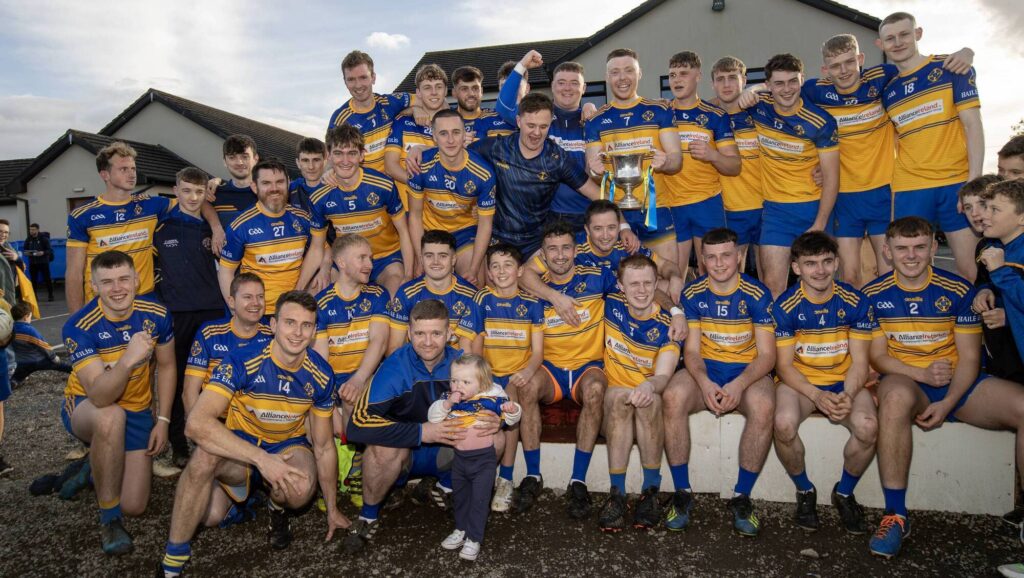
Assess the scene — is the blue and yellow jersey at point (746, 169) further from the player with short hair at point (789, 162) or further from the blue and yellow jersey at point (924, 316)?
the blue and yellow jersey at point (924, 316)

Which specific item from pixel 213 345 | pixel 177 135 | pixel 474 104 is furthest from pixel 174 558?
pixel 177 135

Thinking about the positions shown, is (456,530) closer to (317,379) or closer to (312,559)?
(312,559)

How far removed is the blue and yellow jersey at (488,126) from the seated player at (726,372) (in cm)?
249

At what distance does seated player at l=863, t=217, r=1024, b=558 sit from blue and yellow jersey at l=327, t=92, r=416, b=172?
4488mm

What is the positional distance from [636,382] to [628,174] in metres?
1.70

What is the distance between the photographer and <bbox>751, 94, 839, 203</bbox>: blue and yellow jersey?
4.89 m

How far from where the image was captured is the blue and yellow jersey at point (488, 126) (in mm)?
5855

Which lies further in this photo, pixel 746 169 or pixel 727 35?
pixel 727 35

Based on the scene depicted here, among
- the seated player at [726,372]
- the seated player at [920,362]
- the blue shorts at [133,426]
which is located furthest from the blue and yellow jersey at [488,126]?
the blue shorts at [133,426]

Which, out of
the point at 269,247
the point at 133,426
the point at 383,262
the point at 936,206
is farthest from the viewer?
the point at 383,262

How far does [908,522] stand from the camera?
353 centimetres

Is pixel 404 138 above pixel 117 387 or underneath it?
above

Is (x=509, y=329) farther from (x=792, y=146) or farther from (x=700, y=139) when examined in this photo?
(x=792, y=146)

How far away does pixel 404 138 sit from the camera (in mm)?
5902
